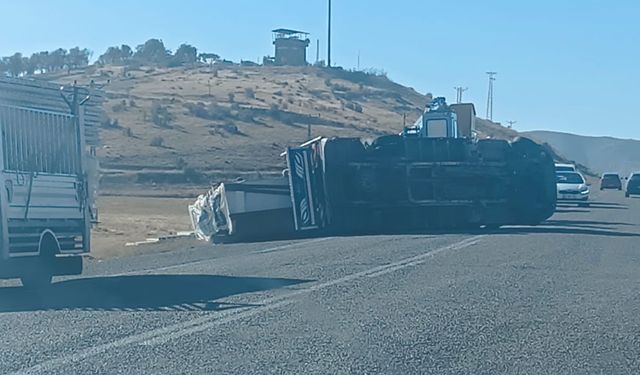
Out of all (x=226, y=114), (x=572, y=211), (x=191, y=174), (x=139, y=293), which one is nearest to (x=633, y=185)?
(x=191, y=174)

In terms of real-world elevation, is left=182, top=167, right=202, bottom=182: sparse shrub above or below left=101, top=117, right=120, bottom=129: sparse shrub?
below

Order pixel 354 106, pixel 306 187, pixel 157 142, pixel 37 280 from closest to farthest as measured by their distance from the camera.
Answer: pixel 37 280
pixel 306 187
pixel 157 142
pixel 354 106

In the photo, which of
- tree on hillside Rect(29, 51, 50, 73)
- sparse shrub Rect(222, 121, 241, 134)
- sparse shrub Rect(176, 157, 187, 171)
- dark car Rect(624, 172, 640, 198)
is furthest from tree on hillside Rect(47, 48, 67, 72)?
dark car Rect(624, 172, 640, 198)

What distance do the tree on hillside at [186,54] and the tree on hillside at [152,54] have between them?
1445mm

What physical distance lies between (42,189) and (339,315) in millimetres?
6055

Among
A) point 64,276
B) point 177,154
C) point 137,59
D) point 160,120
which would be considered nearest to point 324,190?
point 64,276

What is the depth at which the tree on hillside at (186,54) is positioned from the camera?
7042 inches

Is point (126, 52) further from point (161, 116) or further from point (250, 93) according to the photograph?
point (161, 116)

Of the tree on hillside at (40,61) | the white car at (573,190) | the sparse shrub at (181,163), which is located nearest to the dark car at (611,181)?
the sparse shrub at (181,163)

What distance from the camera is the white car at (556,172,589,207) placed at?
2058 inches

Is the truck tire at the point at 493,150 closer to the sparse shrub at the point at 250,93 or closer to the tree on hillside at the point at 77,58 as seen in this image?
the sparse shrub at the point at 250,93

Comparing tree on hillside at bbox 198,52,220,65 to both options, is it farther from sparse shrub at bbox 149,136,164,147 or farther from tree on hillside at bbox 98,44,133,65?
sparse shrub at bbox 149,136,164,147

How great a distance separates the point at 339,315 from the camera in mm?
14109

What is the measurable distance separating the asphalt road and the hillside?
3714 centimetres
